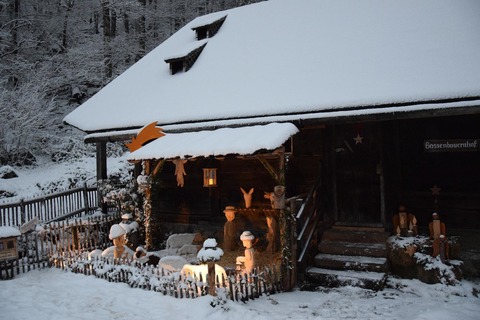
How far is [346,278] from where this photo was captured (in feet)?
28.9

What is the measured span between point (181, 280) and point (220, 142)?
3.30 m

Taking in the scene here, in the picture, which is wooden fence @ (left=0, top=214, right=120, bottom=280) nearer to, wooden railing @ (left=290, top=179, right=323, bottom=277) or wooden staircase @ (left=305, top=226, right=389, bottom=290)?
Answer: wooden railing @ (left=290, top=179, right=323, bottom=277)

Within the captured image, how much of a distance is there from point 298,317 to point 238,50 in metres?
9.75

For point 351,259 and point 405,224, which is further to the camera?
point 405,224

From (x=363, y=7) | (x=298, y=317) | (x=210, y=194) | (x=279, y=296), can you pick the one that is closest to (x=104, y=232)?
(x=210, y=194)

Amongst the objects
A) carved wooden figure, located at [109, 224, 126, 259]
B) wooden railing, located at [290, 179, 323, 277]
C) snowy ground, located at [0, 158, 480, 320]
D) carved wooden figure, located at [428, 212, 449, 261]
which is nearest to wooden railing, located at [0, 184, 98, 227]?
snowy ground, located at [0, 158, 480, 320]

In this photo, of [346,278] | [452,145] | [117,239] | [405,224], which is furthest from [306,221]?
[117,239]

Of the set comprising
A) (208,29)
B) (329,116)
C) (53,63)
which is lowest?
(329,116)

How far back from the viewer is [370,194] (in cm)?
1078

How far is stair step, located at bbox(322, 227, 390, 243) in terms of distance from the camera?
32.7 ft

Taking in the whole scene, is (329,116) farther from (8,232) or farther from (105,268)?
(8,232)

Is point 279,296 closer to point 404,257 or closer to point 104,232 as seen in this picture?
point 404,257

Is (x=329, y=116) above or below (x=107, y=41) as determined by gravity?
below

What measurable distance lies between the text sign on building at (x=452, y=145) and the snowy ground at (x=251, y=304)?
3.12m
